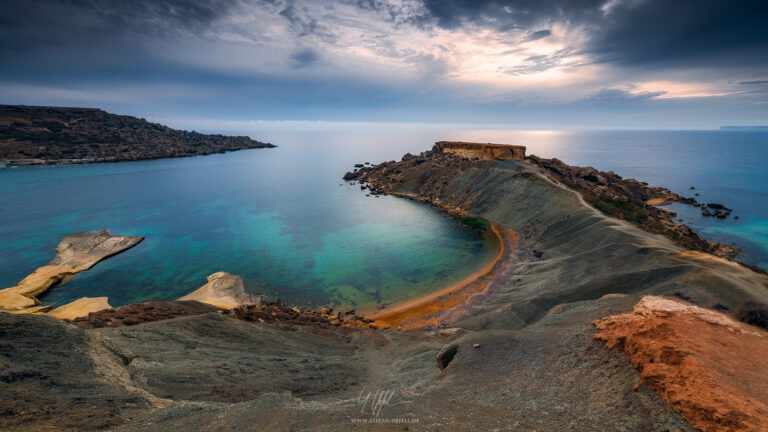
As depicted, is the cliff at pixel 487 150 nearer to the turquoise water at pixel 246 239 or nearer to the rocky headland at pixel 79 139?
the turquoise water at pixel 246 239

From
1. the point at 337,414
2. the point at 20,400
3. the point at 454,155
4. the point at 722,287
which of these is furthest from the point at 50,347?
the point at 454,155

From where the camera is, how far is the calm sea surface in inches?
1086

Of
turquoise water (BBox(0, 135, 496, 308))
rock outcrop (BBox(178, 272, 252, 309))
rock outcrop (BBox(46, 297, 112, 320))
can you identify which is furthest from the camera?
turquoise water (BBox(0, 135, 496, 308))

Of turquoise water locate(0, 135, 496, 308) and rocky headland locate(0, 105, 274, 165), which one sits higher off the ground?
rocky headland locate(0, 105, 274, 165)

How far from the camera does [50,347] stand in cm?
827

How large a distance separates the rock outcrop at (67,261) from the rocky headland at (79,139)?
10654 centimetres

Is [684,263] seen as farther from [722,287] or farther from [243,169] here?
[243,169]

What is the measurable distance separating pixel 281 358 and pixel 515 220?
3860 centimetres

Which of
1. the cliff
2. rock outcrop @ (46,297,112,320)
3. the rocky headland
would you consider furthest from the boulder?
the rocky headland

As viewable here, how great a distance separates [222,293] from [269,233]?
1895cm

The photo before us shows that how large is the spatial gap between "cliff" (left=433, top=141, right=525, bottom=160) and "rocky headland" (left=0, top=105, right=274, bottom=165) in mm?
133165

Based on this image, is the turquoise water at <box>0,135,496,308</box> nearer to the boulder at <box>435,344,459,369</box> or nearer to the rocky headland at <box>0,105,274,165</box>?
the boulder at <box>435,344,459,369</box>

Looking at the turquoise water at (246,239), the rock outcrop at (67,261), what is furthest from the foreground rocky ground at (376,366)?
the rock outcrop at (67,261)

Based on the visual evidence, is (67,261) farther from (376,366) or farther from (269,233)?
(376,366)
